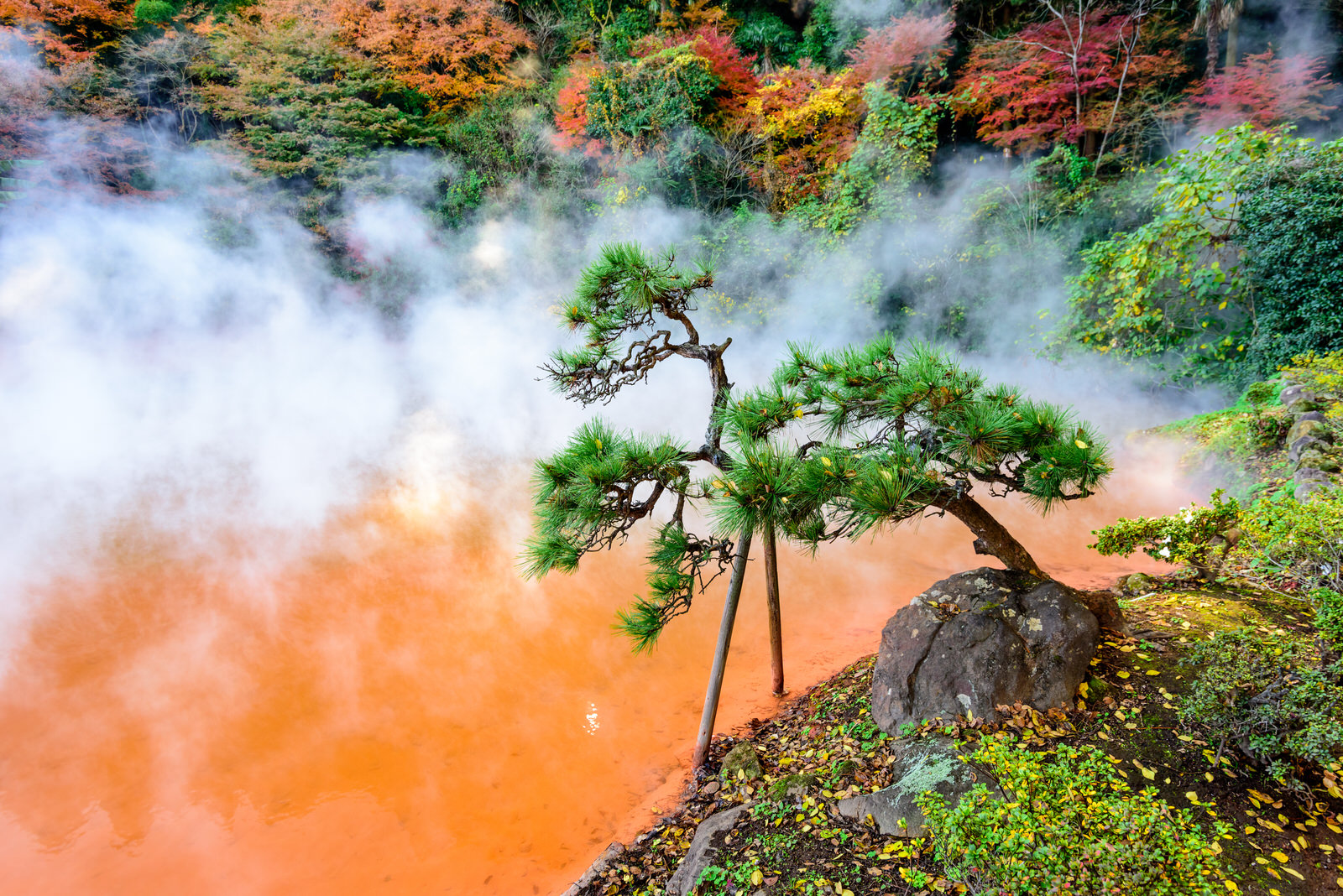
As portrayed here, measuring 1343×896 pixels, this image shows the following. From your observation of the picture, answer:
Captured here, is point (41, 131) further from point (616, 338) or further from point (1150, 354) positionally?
point (1150, 354)

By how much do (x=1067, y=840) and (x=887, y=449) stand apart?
143 cm

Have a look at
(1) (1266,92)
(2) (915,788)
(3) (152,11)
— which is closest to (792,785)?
(2) (915,788)

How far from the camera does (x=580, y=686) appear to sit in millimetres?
4117

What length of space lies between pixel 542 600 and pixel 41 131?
9.19 meters

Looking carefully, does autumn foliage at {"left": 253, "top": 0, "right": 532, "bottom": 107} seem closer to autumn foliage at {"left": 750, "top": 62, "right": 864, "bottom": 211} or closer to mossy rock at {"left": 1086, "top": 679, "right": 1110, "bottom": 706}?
autumn foliage at {"left": 750, "top": 62, "right": 864, "bottom": 211}

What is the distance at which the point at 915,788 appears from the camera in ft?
7.45

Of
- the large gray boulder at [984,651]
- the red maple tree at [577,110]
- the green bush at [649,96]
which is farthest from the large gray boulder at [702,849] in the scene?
the red maple tree at [577,110]

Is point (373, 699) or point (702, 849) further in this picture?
point (373, 699)

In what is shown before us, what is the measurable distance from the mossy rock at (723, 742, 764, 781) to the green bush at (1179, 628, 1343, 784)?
6.16ft

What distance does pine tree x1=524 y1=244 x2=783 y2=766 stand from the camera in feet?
8.57

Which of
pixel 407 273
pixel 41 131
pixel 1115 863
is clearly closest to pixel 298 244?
pixel 407 273

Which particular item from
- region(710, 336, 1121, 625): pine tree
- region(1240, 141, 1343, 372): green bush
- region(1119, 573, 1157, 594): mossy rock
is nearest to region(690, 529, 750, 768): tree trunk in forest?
region(710, 336, 1121, 625): pine tree

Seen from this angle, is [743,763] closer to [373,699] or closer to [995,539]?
[995,539]

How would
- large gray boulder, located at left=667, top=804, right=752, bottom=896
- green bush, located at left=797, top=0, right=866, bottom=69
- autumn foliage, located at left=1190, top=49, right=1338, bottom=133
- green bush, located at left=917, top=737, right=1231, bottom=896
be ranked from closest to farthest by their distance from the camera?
1. green bush, located at left=917, top=737, right=1231, bottom=896
2. large gray boulder, located at left=667, top=804, right=752, bottom=896
3. autumn foliage, located at left=1190, top=49, right=1338, bottom=133
4. green bush, located at left=797, top=0, right=866, bottom=69
